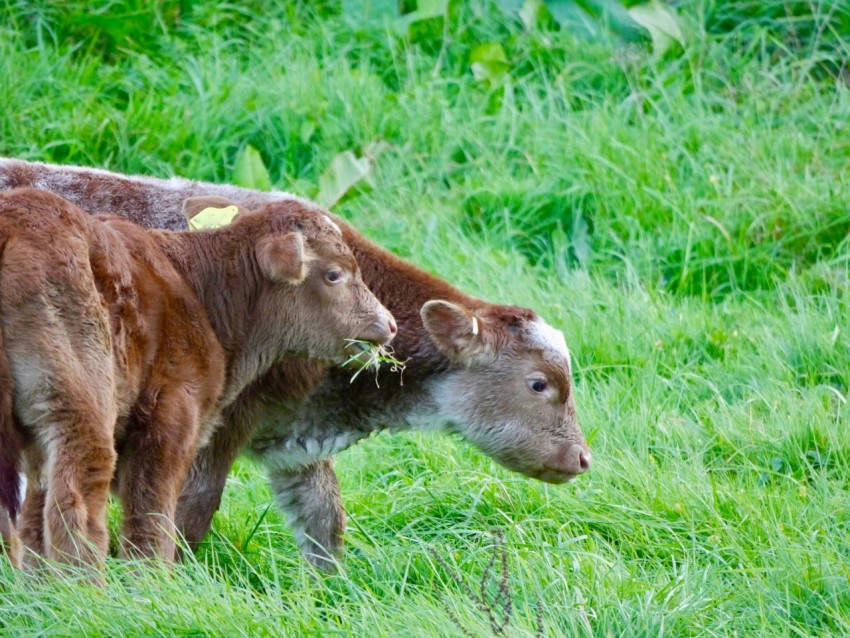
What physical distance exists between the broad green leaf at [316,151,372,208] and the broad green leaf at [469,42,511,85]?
1.57 metres

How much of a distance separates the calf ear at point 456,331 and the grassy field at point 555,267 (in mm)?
640

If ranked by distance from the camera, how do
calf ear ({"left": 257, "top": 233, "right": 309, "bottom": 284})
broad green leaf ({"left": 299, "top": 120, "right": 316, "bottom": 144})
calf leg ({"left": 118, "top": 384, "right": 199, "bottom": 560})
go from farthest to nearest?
broad green leaf ({"left": 299, "top": 120, "right": 316, "bottom": 144})
calf ear ({"left": 257, "top": 233, "right": 309, "bottom": 284})
calf leg ({"left": 118, "top": 384, "right": 199, "bottom": 560})

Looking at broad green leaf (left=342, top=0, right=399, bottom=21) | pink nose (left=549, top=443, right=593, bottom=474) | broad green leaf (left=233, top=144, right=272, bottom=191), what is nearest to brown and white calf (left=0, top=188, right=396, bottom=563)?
pink nose (left=549, top=443, right=593, bottom=474)

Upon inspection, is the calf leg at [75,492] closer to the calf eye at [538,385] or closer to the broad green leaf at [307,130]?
the calf eye at [538,385]

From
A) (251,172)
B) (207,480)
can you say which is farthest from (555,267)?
(207,480)

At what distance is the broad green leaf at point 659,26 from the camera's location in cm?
1166

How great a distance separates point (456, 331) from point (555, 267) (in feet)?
9.67

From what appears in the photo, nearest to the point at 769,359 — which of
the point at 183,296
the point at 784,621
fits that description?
the point at 784,621

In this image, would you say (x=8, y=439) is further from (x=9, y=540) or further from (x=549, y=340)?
(x=549, y=340)

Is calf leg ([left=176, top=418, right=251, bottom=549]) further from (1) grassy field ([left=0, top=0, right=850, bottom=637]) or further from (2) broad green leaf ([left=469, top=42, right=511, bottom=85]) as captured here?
(2) broad green leaf ([left=469, top=42, right=511, bottom=85])

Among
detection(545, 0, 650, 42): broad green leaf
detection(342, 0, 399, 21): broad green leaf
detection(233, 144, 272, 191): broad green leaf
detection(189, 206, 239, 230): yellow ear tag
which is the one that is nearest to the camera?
detection(189, 206, 239, 230): yellow ear tag

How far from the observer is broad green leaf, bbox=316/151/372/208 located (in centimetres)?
1023

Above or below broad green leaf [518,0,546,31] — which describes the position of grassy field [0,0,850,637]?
below

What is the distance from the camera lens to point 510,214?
10195mm
